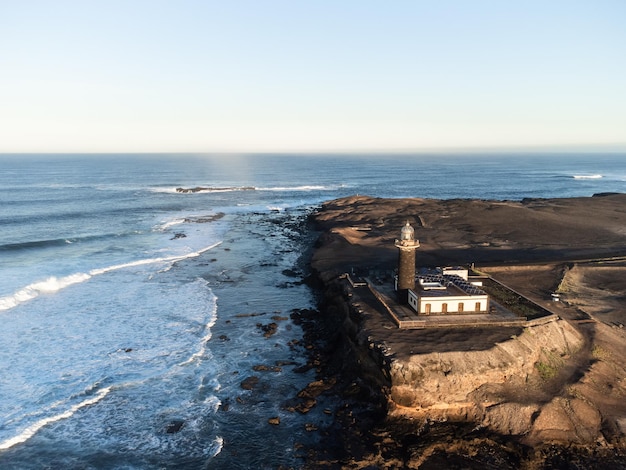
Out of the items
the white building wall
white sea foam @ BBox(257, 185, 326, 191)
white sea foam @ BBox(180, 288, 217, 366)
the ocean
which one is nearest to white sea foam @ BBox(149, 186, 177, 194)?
white sea foam @ BBox(257, 185, 326, 191)

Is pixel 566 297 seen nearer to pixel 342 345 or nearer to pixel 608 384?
pixel 608 384

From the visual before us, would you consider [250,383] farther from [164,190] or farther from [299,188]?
[299,188]

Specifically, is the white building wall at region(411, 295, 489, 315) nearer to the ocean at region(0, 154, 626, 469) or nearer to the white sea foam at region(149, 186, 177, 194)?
the ocean at region(0, 154, 626, 469)

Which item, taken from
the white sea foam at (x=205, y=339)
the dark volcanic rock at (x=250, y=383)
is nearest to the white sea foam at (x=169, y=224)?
the white sea foam at (x=205, y=339)

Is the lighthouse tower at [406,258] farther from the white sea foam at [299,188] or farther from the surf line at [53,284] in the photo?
the white sea foam at [299,188]

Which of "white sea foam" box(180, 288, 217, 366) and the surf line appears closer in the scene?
"white sea foam" box(180, 288, 217, 366)

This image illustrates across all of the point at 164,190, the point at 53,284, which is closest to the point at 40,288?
the point at 53,284
